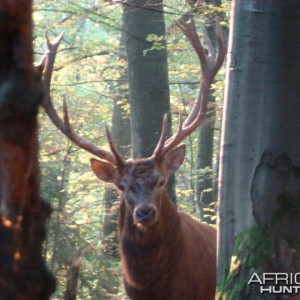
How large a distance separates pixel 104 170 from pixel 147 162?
23.0 inches

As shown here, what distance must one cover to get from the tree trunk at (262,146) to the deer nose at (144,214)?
2401 mm

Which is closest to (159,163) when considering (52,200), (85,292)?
(52,200)

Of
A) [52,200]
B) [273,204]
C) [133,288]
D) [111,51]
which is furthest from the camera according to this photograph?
[111,51]

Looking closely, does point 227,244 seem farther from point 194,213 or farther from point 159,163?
point 194,213

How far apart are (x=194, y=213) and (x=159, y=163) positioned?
35.1 feet

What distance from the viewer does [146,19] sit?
486 inches

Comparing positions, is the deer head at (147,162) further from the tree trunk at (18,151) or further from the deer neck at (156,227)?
the tree trunk at (18,151)

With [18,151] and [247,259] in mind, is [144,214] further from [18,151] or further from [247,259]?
[18,151]

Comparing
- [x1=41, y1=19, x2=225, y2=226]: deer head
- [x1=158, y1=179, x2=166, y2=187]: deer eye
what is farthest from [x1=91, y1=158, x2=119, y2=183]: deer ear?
[x1=158, y1=179, x2=166, y2=187]: deer eye

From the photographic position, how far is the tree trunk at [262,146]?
18.3 feet

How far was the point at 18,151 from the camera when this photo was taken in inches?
102

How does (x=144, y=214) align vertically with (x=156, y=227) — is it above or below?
above

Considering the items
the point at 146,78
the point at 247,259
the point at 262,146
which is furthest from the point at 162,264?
the point at 146,78

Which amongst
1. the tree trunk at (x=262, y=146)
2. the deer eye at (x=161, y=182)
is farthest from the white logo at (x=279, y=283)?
the deer eye at (x=161, y=182)
